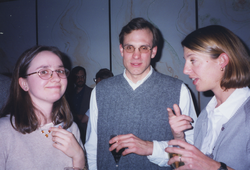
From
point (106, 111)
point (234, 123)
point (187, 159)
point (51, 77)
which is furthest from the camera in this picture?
point (106, 111)

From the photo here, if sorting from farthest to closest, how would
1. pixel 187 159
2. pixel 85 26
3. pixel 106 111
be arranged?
pixel 85 26 < pixel 106 111 < pixel 187 159

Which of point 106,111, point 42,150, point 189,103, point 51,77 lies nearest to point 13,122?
point 42,150

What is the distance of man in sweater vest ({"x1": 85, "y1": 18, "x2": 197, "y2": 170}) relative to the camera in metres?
1.67

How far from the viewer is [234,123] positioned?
1.17 metres

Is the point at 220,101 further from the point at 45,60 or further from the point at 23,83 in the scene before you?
the point at 23,83

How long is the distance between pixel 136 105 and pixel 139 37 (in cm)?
69

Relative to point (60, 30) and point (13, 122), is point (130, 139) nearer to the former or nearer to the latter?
point (13, 122)

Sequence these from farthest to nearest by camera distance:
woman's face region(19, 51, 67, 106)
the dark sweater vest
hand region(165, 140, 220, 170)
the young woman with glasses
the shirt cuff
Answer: the dark sweater vest, the shirt cuff, woman's face region(19, 51, 67, 106), the young woman with glasses, hand region(165, 140, 220, 170)

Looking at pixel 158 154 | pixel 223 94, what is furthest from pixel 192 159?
pixel 223 94

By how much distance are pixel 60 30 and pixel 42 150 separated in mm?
3740

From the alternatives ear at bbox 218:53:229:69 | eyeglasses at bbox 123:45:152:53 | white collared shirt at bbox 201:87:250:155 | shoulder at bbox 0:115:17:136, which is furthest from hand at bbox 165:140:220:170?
shoulder at bbox 0:115:17:136

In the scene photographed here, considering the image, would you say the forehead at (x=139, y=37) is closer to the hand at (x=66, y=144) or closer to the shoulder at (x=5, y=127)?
the hand at (x=66, y=144)

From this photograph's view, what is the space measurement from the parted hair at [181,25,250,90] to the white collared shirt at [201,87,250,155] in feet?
0.23

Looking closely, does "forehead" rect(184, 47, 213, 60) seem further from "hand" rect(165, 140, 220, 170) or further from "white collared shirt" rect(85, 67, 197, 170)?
"hand" rect(165, 140, 220, 170)
